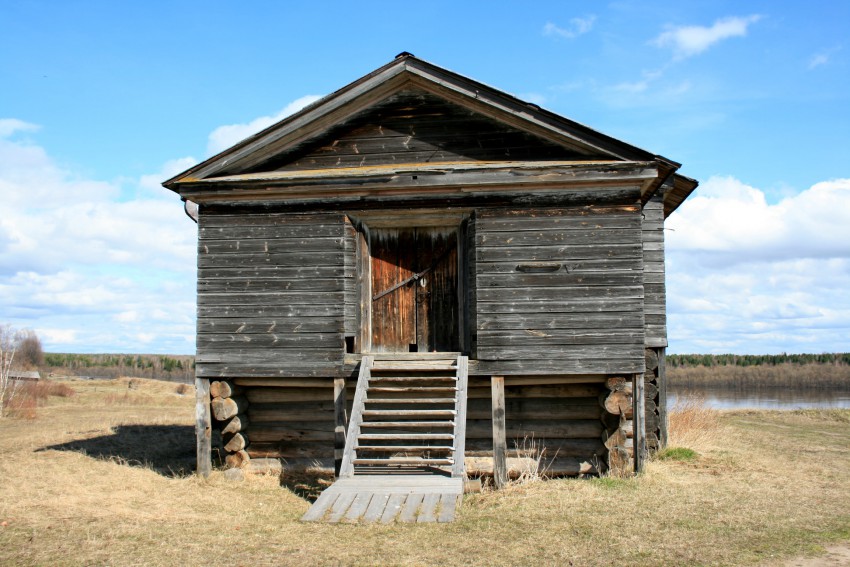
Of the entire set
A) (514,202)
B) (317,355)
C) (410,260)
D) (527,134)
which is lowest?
(317,355)

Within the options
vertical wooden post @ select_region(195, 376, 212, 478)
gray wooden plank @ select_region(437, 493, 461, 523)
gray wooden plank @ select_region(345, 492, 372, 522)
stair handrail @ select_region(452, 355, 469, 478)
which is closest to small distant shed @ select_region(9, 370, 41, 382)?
vertical wooden post @ select_region(195, 376, 212, 478)

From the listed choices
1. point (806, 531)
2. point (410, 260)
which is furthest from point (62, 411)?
point (806, 531)

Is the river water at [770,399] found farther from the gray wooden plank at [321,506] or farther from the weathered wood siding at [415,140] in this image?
the gray wooden plank at [321,506]

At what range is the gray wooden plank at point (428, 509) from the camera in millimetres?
8086

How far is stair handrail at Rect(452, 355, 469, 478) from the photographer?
943 cm

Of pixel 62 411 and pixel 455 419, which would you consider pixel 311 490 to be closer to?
pixel 455 419

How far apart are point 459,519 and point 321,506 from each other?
1.61m

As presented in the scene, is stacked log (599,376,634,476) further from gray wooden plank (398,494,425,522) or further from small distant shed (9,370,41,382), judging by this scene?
small distant shed (9,370,41,382)

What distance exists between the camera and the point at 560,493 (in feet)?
32.9

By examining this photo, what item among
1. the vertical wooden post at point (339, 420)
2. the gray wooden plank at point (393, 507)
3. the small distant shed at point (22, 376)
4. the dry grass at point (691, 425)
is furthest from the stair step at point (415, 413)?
the small distant shed at point (22, 376)

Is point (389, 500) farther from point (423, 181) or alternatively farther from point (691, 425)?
point (691, 425)

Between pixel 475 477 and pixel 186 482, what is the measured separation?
4.44m

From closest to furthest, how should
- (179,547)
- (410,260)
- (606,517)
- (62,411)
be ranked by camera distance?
(179,547), (606,517), (410,260), (62,411)

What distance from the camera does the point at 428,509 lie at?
8352 millimetres
